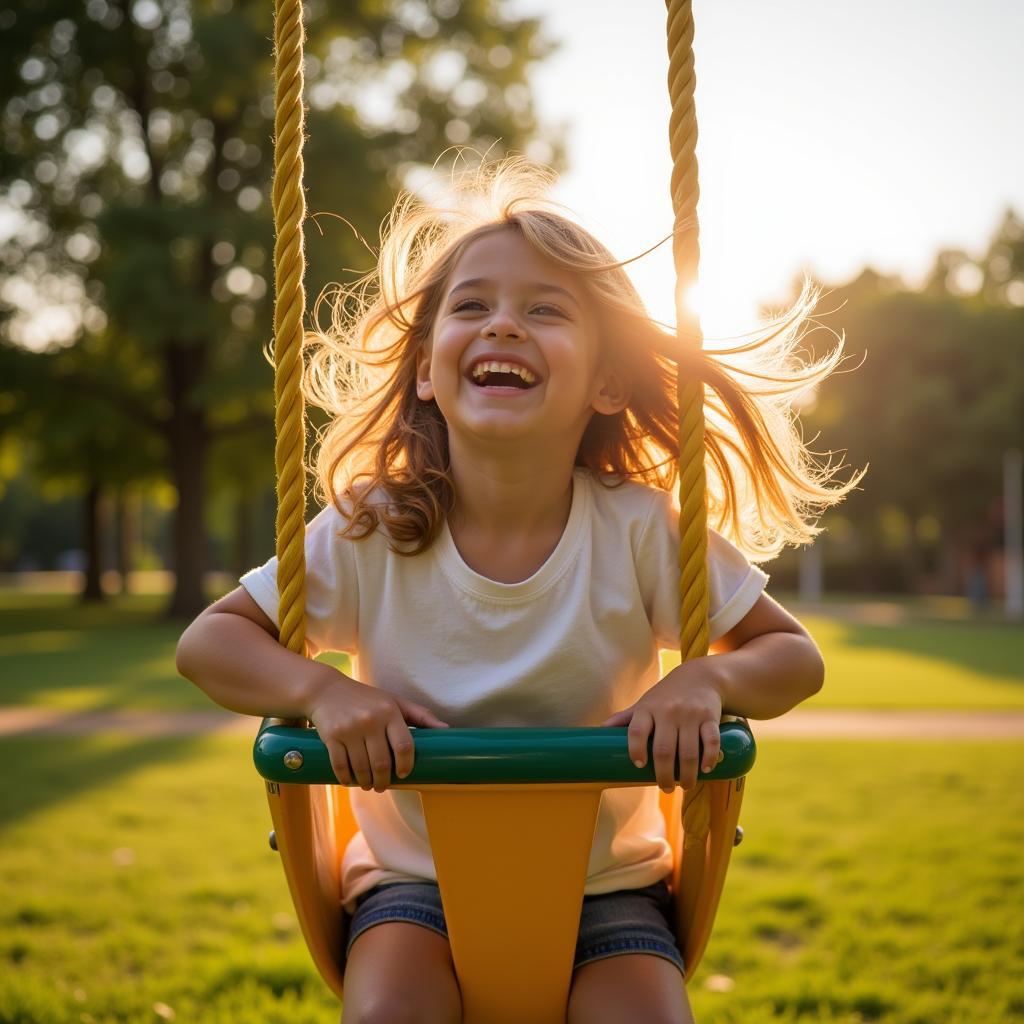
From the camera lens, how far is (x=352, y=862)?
7.14ft

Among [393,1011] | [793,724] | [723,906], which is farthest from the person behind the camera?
[793,724]

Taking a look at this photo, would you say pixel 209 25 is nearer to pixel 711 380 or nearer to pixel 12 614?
pixel 12 614

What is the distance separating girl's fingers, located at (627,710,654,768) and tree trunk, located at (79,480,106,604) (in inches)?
1069

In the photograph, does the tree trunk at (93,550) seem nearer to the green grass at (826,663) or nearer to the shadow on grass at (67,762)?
the green grass at (826,663)

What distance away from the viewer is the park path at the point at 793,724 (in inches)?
317

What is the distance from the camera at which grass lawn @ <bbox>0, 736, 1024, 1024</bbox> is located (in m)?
3.15

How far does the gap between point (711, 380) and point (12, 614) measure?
2377 centimetres

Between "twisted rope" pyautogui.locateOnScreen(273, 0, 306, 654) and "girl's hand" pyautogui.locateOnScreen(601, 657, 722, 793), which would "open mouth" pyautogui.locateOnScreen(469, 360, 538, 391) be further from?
"girl's hand" pyautogui.locateOnScreen(601, 657, 722, 793)

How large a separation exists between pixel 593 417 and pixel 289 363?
78 cm

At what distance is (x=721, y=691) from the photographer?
183 cm

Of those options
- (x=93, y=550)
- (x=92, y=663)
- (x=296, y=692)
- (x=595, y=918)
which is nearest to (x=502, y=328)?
(x=296, y=692)

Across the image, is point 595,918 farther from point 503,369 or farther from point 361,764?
point 503,369

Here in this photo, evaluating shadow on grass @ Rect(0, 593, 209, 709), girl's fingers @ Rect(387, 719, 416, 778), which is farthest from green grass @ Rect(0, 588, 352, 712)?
girl's fingers @ Rect(387, 719, 416, 778)

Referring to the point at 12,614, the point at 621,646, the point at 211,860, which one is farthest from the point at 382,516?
the point at 12,614
